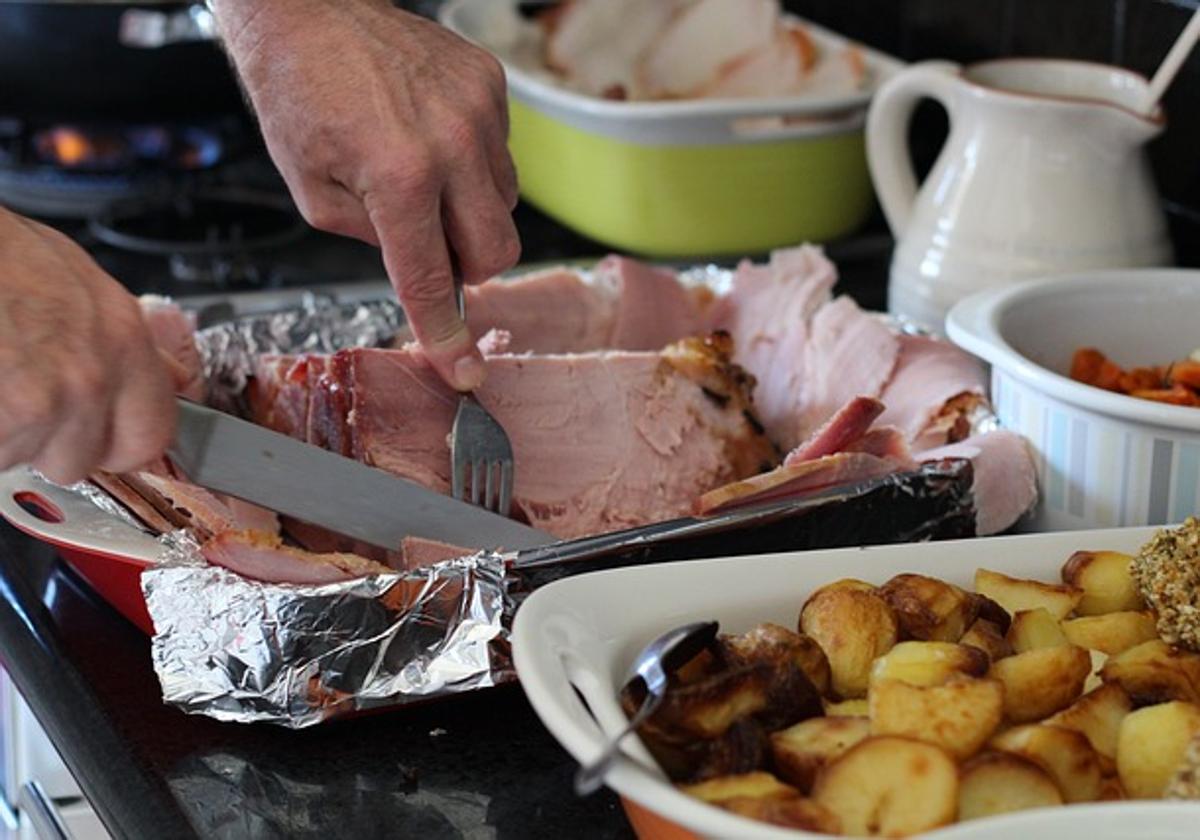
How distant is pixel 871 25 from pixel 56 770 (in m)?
1.37

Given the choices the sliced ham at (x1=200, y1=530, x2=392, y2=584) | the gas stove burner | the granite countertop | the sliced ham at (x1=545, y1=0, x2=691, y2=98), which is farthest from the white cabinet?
the sliced ham at (x1=545, y1=0, x2=691, y2=98)

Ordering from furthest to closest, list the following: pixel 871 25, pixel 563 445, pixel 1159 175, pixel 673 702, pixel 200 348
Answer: pixel 871 25 → pixel 1159 175 → pixel 200 348 → pixel 563 445 → pixel 673 702

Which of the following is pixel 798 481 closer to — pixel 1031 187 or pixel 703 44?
pixel 1031 187

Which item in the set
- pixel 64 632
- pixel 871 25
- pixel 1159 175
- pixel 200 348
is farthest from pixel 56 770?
pixel 871 25

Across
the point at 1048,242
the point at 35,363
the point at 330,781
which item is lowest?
the point at 330,781

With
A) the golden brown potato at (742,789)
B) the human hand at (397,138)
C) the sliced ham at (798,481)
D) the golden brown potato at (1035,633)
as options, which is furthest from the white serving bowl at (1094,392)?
the golden brown potato at (742,789)

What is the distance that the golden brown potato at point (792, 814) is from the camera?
2.61ft

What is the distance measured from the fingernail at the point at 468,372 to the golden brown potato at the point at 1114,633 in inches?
17.9

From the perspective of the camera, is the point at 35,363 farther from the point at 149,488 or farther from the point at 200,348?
the point at 200,348

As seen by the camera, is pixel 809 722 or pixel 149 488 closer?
pixel 809 722

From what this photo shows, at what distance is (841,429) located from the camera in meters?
1.24

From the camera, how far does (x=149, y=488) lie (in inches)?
47.4

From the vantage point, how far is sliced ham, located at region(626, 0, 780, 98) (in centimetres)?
201

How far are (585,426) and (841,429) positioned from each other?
0.63 ft
